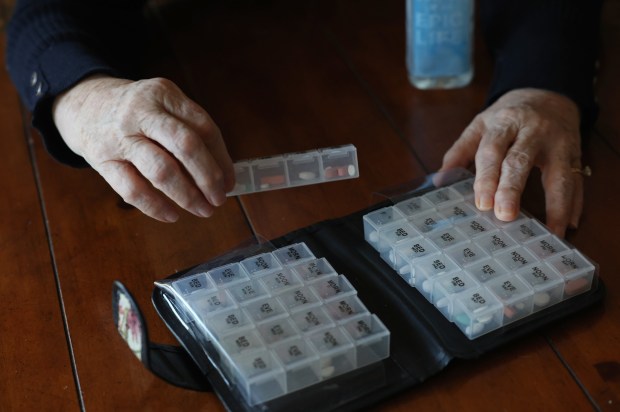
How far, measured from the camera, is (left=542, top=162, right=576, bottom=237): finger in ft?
2.96

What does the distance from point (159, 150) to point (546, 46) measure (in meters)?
0.58

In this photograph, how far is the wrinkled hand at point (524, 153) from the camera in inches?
35.3

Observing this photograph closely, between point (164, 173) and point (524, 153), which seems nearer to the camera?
point (164, 173)

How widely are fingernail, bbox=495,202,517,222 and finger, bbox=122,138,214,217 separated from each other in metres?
0.32

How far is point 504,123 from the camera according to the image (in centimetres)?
97

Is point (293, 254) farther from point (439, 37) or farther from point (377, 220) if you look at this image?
point (439, 37)

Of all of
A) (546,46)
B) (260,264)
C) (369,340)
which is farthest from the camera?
(546,46)

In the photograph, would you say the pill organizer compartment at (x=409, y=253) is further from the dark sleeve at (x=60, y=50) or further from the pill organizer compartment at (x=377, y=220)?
the dark sleeve at (x=60, y=50)

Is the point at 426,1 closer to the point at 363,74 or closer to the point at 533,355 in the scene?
the point at 363,74

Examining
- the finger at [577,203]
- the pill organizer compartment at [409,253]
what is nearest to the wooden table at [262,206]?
the finger at [577,203]

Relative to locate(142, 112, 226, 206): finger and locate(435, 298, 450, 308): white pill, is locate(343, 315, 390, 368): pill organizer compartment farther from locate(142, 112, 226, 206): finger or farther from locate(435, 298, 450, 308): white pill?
locate(142, 112, 226, 206): finger

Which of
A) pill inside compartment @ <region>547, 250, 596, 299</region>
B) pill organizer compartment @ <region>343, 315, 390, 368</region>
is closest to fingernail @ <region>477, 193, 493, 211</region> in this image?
pill inside compartment @ <region>547, 250, 596, 299</region>

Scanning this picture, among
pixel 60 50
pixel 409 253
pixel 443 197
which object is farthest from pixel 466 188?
pixel 60 50

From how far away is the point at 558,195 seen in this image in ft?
3.01
